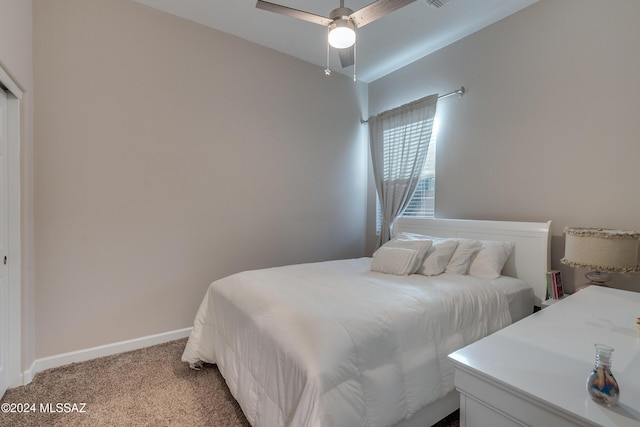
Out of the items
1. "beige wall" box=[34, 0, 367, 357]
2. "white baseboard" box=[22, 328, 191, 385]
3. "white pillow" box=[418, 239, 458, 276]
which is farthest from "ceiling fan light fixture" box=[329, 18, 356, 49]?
"white baseboard" box=[22, 328, 191, 385]

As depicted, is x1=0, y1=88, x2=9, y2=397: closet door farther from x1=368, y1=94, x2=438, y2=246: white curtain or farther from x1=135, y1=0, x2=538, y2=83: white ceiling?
x1=368, y1=94, x2=438, y2=246: white curtain

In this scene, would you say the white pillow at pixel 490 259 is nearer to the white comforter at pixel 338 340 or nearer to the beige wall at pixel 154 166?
the white comforter at pixel 338 340

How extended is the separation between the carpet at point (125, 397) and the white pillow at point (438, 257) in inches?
39.1

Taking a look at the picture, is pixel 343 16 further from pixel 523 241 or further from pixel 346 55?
pixel 523 241

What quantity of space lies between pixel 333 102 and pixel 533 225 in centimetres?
261

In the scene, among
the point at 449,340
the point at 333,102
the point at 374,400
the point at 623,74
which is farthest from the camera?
the point at 333,102

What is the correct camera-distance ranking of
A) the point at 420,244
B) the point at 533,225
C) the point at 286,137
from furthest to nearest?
the point at 286,137 → the point at 420,244 → the point at 533,225

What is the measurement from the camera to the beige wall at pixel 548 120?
204 centimetres

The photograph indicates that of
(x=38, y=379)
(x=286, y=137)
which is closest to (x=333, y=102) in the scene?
(x=286, y=137)

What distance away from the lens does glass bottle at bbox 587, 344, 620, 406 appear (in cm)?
77

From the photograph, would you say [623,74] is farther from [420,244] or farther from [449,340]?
[449,340]

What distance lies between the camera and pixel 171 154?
107 inches

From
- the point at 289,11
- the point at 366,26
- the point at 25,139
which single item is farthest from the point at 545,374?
the point at 25,139

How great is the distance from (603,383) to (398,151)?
3.06 metres
